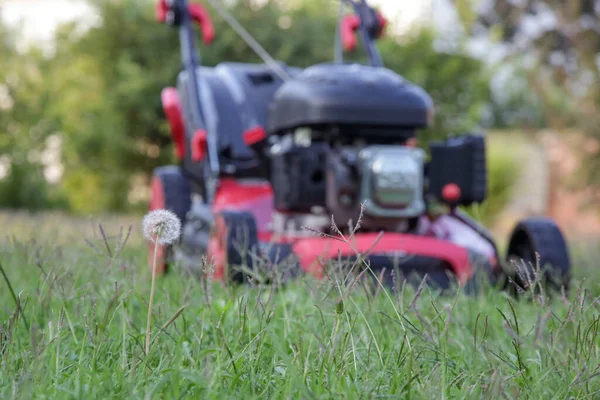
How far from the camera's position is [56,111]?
37.2 ft

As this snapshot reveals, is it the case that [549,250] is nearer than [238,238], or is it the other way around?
[238,238]

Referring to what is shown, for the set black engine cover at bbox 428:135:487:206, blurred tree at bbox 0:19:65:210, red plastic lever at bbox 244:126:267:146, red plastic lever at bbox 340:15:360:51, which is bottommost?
blurred tree at bbox 0:19:65:210

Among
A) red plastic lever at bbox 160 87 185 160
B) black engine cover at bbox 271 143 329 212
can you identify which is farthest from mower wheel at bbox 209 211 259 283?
red plastic lever at bbox 160 87 185 160

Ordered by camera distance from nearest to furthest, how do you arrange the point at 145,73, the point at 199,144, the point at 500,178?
the point at 199,144
the point at 145,73
the point at 500,178

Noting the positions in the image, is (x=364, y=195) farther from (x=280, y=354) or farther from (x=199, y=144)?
(x=280, y=354)

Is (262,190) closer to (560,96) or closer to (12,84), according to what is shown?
(12,84)

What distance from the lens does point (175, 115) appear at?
4.40 m

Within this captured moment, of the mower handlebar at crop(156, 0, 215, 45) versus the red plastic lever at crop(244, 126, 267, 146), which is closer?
the red plastic lever at crop(244, 126, 267, 146)

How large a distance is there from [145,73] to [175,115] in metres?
5.95

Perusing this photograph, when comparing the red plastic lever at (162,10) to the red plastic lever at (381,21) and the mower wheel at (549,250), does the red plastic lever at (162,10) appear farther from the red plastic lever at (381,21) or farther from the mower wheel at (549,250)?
the mower wheel at (549,250)

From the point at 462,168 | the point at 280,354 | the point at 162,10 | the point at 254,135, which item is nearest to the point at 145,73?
the point at 162,10

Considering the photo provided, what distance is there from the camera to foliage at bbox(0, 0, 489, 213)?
395 inches

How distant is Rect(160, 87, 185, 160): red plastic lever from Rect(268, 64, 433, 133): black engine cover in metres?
1.24

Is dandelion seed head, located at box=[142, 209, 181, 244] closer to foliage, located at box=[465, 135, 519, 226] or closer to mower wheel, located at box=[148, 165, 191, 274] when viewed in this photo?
mower wheel, located at box=[148, 165, 191, 274]
